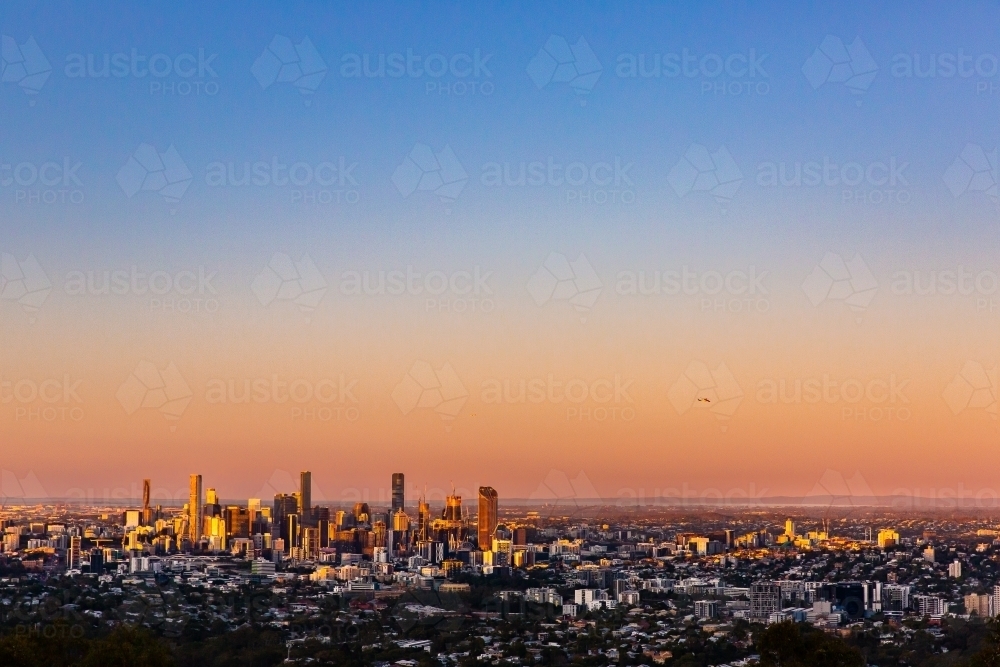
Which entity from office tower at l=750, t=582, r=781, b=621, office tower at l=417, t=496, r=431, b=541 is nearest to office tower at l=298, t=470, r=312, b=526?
office tower at l=417, t=496, r=431, b=541

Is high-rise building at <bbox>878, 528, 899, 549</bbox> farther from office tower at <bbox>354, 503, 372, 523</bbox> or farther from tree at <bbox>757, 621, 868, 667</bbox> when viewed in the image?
tree at <bbox>757, 621, 868, 667</bbox>

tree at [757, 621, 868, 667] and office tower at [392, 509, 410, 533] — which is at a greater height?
office tower at [392, 509, 410, 533]

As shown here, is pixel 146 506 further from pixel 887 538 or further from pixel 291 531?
pixel 887 538

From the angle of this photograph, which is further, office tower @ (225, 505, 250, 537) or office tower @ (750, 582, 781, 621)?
office tower @ (225, 505, 250, 537)

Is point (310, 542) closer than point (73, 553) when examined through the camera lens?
No

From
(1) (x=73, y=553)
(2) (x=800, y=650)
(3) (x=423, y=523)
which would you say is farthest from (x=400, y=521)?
(2) (x=800, y=650)

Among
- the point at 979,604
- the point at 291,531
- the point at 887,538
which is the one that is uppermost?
the point at 887,538

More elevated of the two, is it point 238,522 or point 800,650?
point 238,522
